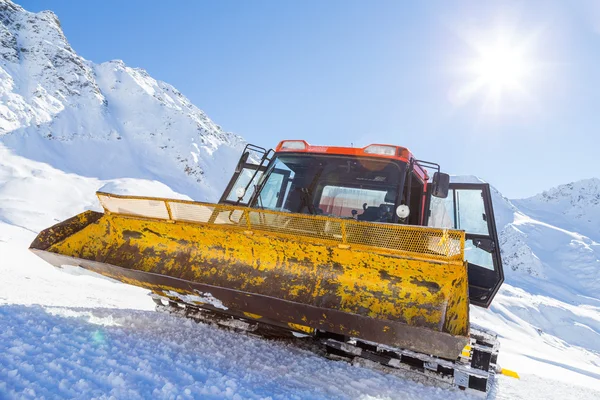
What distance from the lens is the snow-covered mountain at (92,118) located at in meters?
81.1

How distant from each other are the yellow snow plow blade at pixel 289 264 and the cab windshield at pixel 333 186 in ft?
4.77

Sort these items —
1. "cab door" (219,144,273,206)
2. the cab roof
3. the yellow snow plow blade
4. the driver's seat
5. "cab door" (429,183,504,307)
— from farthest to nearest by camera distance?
"cab door" (219,144,273,206) < "cab door" (429,183,504,307) < the cab roof < the driver's seat < the yellow snow plow blade

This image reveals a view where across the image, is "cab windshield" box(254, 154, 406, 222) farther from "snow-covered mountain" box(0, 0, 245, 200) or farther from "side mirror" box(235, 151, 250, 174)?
"snow-covered mountain" box(0, 0, 245, 200)

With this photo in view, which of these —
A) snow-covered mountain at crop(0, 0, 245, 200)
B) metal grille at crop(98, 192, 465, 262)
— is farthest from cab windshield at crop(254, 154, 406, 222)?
snow-covered mountain at crop(0, 0, 245, 200)

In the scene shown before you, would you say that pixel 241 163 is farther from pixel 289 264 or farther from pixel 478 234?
pixel 478 234

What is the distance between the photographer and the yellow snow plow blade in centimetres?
308

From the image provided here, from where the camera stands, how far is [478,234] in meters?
5.40

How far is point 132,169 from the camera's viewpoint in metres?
84.2

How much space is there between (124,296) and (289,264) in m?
6.14

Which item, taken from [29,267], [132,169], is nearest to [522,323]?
[132,169]

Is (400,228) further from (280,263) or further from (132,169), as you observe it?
(132,169)

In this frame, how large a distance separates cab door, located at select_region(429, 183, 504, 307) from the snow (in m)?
1.30

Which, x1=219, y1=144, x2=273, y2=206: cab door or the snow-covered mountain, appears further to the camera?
the snow-covered mountain

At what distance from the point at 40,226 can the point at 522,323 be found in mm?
107236
